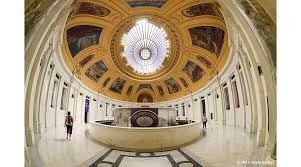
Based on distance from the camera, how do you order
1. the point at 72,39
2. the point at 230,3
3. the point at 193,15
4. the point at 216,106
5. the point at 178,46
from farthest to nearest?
the point at 178,46
the point at 216,106
the point at 193,15
the point at 72,39
the point at 230,3

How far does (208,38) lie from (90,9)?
5518 millimetres

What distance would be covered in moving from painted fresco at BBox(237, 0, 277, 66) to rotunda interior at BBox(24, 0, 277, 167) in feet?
0.08

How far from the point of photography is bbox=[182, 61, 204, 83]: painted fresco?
1274cm

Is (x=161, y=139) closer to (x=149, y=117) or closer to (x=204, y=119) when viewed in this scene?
(x=149, y=117)

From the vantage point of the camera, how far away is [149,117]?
9336 millimetres

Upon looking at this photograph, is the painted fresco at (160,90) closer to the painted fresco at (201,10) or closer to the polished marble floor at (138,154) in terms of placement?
the painted fresco at (201,10)

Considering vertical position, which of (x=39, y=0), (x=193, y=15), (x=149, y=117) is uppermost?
(x=193, y=15)

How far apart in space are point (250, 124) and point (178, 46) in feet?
22.9

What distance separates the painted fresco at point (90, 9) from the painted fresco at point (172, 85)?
790 centimetres

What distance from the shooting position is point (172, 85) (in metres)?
16.5

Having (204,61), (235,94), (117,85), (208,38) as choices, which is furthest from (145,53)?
(235,94)

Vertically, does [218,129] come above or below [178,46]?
below

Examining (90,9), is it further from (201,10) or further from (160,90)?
(160,90)

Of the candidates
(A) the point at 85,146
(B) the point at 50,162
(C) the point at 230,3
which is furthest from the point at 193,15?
(B) the point at 50,162
